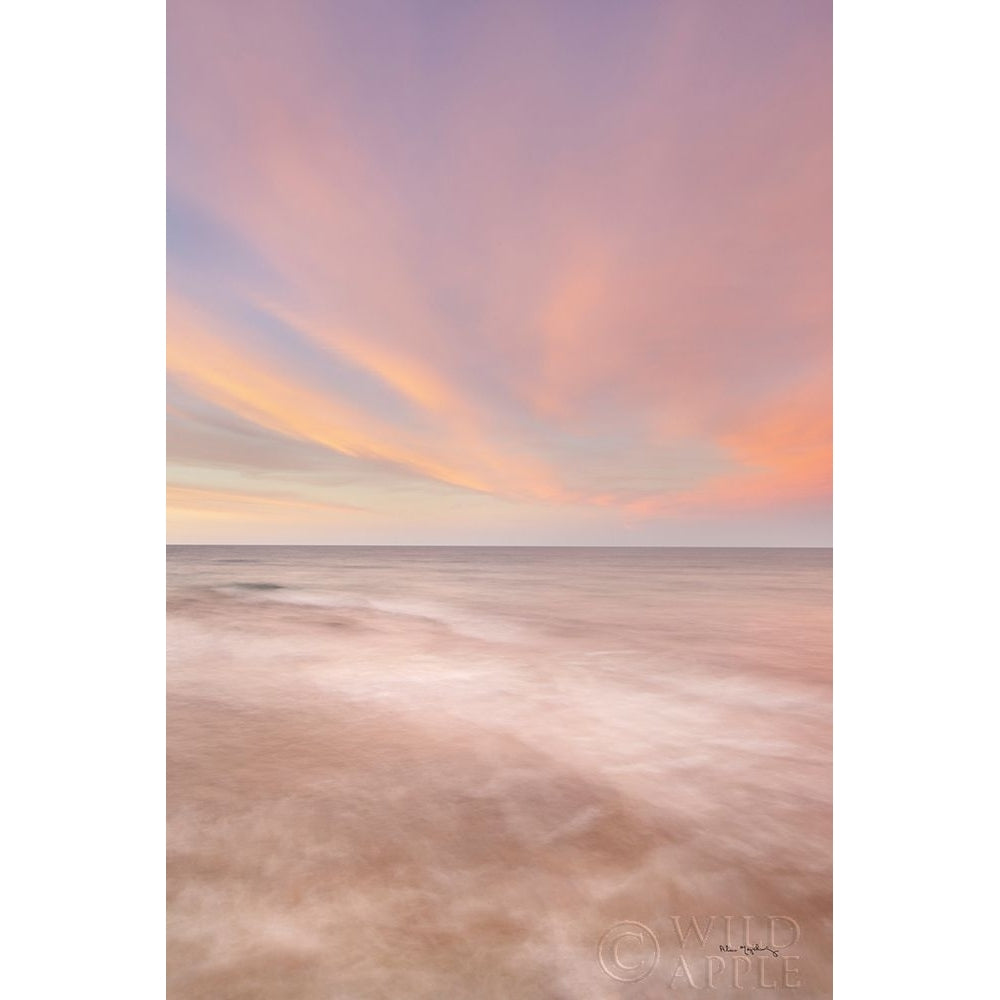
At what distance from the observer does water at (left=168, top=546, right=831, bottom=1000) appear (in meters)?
1.14

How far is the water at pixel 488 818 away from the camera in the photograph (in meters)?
1.14

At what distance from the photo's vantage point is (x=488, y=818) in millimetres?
1481
